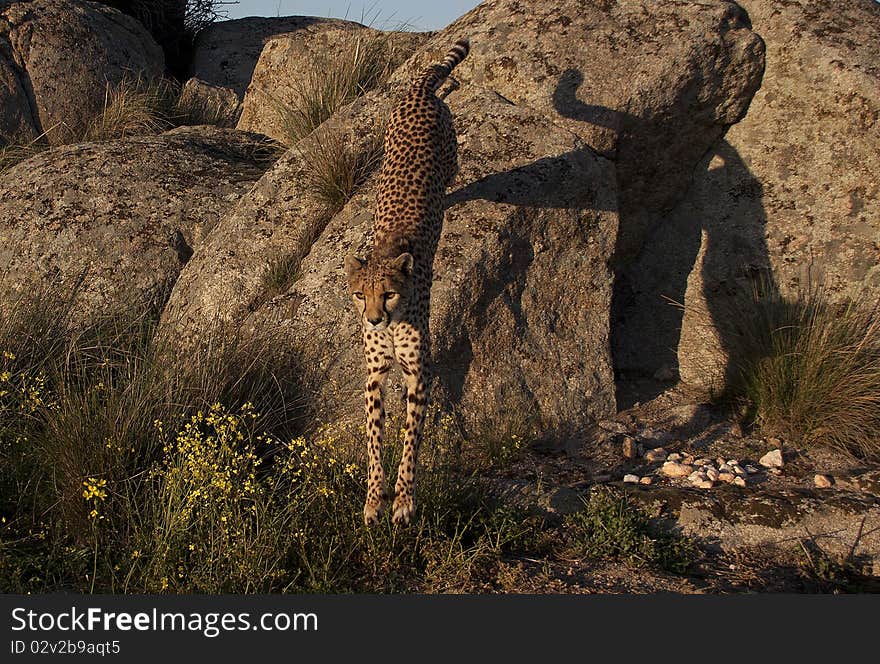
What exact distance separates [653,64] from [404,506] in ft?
14.1

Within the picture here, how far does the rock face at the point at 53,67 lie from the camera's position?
10117 mm

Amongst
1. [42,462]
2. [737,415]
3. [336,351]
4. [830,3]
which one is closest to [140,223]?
[336,351]

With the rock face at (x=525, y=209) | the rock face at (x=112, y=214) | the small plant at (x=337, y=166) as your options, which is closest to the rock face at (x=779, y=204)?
the rock face at (x=525, y=209)

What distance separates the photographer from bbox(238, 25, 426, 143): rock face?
933 centimetres

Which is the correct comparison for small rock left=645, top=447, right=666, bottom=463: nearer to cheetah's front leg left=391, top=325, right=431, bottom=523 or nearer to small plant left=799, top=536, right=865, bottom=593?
small plant left=799, top=536, right=865, bottom=593

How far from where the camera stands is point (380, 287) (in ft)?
13.5

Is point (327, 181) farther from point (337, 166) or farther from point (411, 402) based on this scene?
point (411, 402)

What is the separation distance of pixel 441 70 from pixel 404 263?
239 cm

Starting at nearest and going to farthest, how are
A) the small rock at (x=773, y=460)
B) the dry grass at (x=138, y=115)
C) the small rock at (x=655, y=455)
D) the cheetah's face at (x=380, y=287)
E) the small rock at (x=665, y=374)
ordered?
the cheetah's face at (x=380, y=287) < the small rock at (x=773, y=460) < the small rock at (x=655, y=455) < the small rock at (x=665, y=374) < the dry grass at (x=138, y=115)

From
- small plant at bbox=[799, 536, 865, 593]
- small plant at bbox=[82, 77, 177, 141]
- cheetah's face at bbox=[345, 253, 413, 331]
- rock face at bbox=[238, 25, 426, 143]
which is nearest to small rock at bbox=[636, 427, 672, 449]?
small plant at bbox=[799, 536, 865, 593]

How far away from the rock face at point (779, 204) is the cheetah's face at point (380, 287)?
11.0ft

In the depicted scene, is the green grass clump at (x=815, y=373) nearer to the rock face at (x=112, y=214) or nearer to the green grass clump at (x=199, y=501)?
the green grass clump at (x=199, y=501)

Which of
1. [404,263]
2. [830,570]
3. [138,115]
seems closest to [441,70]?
[404,263]

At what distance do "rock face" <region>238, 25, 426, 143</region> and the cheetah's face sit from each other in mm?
5294
